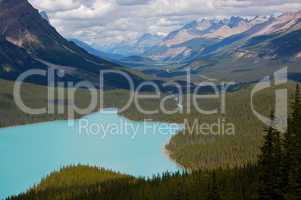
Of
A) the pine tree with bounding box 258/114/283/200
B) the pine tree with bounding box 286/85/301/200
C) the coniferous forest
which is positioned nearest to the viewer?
the pine tree with bounding box 286/85/301/200

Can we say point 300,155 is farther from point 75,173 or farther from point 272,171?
point 75,173

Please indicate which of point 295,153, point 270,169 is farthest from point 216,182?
point 295,153

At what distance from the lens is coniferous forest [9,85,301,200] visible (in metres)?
55.1

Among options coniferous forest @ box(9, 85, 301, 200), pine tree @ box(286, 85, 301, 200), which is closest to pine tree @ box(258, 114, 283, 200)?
coniferous forest @ box(9, 85, 301, 200)

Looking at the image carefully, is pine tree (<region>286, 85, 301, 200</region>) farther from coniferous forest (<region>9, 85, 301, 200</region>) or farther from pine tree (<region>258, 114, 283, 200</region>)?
pine tree (<region>258, 114, 283, 200</region>)

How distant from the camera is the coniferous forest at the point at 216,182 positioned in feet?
181

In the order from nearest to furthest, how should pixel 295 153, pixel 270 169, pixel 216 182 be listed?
pixel 216 182 → pixel 295 153 → pixel 270 169

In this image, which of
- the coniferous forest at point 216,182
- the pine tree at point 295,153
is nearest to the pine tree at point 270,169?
the coniferous forest at point 216,182

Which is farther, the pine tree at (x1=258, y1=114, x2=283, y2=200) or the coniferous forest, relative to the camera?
the pine tree at (x1=258, y1=114, x2=283, y2=200)

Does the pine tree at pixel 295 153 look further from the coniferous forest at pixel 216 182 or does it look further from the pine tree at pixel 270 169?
the pine tree at pixel 270 169

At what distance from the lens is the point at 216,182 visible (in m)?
53.8

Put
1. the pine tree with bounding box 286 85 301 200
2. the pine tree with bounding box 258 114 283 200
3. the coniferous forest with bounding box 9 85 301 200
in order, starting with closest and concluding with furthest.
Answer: the pine tree with bounding box 286 85 301 200
the coniferous forest with bounding box 9 85 301 200
the pine tree with bounding box 258 114 283 200

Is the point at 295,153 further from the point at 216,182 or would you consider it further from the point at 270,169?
the point at 216,182

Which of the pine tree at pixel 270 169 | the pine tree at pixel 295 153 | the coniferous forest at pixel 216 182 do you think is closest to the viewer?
the pine tree at pixel 295 153
